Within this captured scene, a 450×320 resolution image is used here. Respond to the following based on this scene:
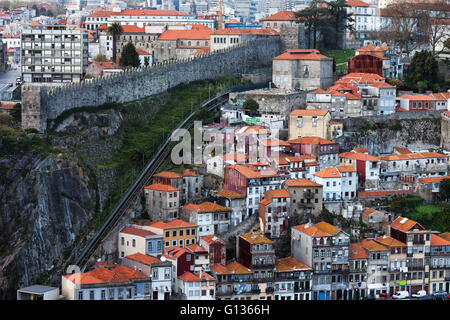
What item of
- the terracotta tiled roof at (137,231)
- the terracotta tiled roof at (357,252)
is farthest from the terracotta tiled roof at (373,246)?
the terracotta tiled roof at (137,231)

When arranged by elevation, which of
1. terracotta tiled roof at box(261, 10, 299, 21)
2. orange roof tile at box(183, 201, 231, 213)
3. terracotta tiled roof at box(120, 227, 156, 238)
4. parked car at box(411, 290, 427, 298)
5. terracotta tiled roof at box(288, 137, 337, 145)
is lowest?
parked car at box(411, 290, 427, 298)

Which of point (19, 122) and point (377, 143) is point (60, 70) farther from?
point (377, 143)

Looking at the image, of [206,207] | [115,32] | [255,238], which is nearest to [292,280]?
[255,238]

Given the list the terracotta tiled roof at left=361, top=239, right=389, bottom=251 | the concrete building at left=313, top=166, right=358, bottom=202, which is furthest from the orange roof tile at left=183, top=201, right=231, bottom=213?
the terracotta tiled roof at left=361, top=239, right=389, bottom=251

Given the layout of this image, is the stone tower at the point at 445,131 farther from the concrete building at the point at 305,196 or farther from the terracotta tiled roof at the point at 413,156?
the concrete building at the point at 305,196

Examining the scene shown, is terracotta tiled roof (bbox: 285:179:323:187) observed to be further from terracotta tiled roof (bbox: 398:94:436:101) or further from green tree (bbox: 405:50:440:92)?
green tree (bbox: 405:50:440:92)

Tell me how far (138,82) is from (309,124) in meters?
11.0

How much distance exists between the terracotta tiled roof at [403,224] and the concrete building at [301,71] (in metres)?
A: 15.1

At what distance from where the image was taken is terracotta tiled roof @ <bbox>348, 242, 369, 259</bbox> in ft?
124

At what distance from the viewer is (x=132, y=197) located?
3928 cm

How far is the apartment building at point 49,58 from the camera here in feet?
187

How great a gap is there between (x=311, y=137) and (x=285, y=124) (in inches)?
144

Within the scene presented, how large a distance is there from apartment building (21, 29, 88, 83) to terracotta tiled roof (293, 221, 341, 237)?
25594 millimetres

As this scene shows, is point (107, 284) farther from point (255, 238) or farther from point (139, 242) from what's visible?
point (255, 238)
